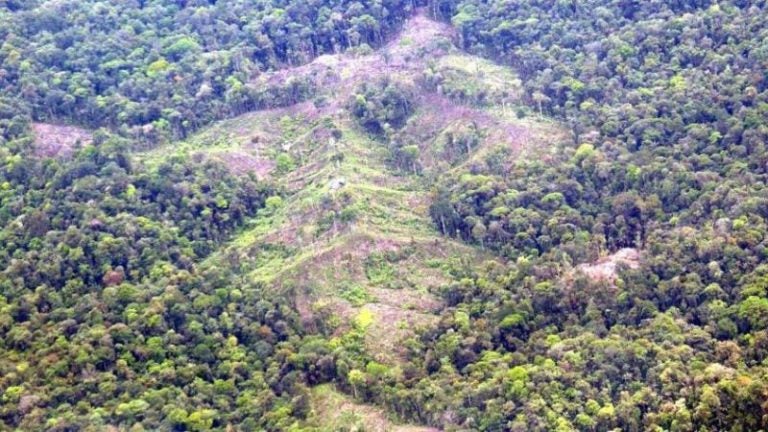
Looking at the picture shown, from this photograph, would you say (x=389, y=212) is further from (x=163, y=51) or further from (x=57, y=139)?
(x=163, y=51)

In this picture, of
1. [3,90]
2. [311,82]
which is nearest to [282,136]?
[311,82]

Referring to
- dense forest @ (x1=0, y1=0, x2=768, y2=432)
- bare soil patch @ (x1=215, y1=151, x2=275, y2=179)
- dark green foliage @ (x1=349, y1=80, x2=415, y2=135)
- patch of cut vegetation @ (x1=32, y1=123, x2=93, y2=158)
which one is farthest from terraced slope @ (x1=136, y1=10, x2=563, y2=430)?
patch of cut vegetation @ (x1=32, y1=123, x2=93, y2=158)

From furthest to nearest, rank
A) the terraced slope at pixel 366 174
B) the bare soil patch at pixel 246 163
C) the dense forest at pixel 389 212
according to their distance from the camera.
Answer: the bare soil patch at pixel 246 163 < the terraced slope at pixel 366 174 < the dense forest at pixel 389 212

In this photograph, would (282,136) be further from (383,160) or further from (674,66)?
(674,66)

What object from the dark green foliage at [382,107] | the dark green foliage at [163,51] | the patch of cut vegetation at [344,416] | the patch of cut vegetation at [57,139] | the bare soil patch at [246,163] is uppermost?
the dark green foliage at [163,51]

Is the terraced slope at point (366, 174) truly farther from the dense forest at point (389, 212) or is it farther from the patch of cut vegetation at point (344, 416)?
the patch of cut vegetation at point (344, 416)

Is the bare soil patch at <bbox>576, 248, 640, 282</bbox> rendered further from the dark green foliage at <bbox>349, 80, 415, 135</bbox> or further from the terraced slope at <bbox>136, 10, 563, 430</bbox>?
the dark green foliage at <bbox>349, 80, 415, 135</bbox>

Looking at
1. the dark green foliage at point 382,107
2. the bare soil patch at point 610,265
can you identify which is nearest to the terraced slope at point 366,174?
the dark green foliage at point 382,107
